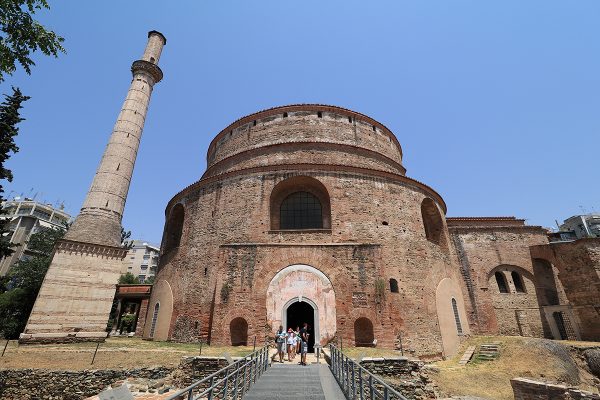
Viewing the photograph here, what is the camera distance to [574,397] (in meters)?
8.04

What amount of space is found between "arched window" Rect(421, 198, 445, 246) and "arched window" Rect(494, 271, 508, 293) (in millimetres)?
5403

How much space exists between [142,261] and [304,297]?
58324 millimetres

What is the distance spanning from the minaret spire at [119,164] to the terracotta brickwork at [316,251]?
10.7 ft

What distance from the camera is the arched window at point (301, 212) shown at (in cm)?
1580

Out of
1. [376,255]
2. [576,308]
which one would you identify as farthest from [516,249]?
[376,255]

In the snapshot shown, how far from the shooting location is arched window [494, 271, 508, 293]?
1964 cm

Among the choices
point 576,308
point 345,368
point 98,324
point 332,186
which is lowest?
point 345,368

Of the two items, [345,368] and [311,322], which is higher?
[311,322]

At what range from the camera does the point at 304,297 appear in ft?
42.5

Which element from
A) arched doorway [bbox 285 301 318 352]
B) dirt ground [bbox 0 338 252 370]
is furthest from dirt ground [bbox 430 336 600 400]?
dirt ground [bbox 0 338 252 370]

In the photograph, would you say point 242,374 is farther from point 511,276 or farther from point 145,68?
point 145,68

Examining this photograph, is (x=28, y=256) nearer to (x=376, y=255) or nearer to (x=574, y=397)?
(x=376, y=255)

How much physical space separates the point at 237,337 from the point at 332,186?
807 cm

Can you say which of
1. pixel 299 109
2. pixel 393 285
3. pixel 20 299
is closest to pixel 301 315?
pixel 393 285
